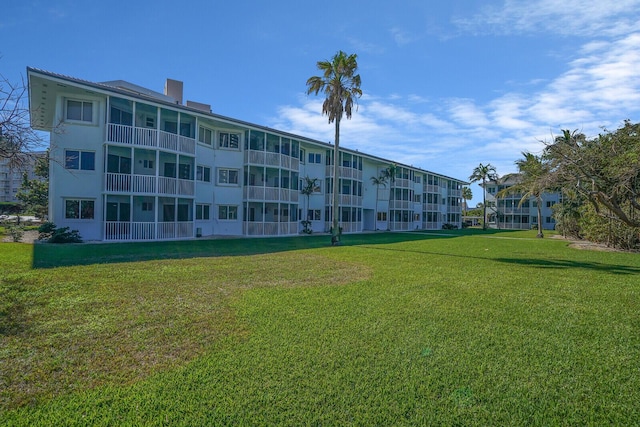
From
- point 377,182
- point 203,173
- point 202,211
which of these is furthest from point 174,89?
point 377,182

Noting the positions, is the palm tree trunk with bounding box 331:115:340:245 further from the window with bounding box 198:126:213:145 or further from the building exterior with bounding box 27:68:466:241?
the window with bounding box 198:126:213:145

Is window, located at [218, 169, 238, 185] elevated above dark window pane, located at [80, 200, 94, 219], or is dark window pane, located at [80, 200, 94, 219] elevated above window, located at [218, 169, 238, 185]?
window, located at [218, 169, 238, 185]

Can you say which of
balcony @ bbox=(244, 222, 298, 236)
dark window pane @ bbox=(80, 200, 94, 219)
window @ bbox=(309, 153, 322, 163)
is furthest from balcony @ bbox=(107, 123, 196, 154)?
window @ bbox=(309, 153, 322, 163)

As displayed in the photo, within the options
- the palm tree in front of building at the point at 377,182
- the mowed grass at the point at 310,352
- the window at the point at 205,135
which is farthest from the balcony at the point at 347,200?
the mowed grass at the point at 310,352

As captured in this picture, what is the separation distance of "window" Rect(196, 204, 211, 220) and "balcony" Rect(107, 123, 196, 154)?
4.00 metres

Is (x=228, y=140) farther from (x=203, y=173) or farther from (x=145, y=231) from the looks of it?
(x=145, y=231)

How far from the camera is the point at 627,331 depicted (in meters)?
5.65

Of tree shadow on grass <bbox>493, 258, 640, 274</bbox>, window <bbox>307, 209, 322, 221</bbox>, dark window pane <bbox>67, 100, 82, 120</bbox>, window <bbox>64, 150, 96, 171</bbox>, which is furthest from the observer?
window <bbox>307, 209, 322, 221</bbox>

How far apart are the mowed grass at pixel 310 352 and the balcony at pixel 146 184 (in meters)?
11.1

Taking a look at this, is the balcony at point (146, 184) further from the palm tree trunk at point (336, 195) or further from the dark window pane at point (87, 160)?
the palm tree trunk at point (336, 195)

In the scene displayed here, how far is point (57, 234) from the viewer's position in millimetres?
17203

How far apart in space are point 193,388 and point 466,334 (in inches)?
156

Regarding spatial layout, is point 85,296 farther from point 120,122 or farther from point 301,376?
point 120,122

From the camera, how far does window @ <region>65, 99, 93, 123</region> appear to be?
18.8m
